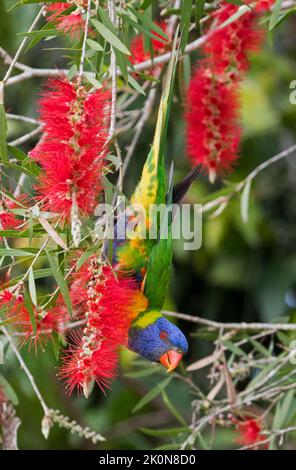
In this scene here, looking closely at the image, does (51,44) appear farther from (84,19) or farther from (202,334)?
(84,19)

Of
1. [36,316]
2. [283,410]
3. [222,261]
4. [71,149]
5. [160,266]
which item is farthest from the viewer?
[222,261]

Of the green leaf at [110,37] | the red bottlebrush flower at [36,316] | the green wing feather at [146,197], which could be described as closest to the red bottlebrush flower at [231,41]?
the green wing feather at [146,197]

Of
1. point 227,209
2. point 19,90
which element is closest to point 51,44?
point 19,90

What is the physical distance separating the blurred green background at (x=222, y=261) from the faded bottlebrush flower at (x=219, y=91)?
1164 millimetres

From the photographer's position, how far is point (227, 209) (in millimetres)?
2873

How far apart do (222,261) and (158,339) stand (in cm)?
155

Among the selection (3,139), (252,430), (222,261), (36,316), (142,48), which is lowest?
(252,430)

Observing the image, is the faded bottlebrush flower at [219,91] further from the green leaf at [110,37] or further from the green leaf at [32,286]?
the green leaf at [32,286]

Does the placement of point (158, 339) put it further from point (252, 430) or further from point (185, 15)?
point (185, 15)

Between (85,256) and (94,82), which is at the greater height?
(94,82)

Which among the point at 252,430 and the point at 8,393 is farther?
the point at 252,430

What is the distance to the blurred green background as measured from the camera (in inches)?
113

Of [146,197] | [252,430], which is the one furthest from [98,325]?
[252,430]

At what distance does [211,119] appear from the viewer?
5.24 ft
